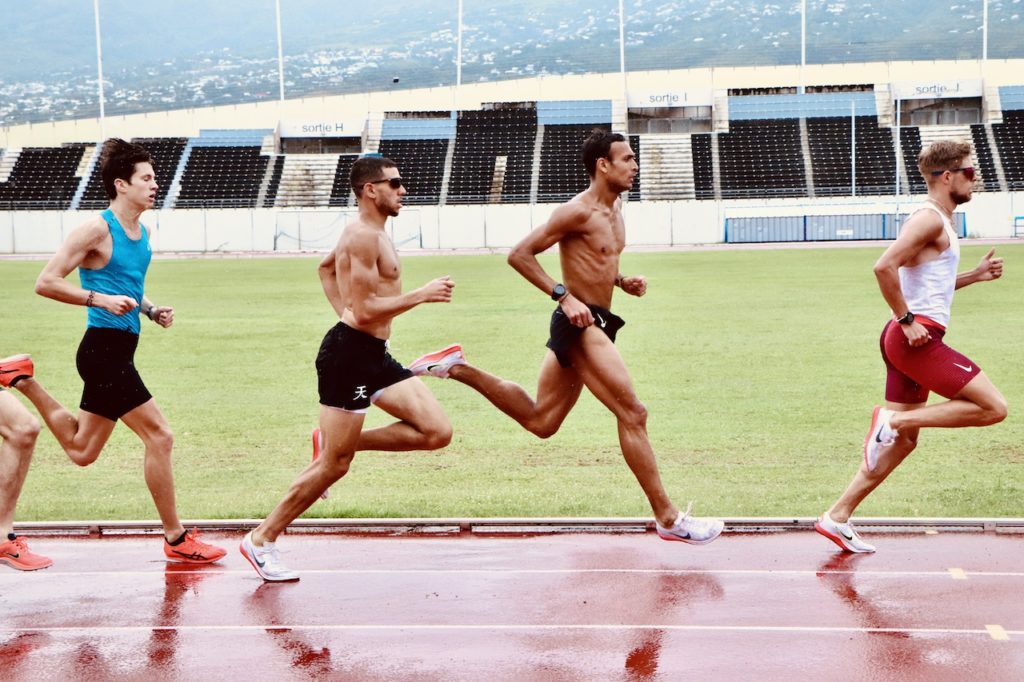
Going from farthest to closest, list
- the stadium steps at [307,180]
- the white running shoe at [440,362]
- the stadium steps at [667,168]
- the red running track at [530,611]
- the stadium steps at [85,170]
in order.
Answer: the stadium steps at [307,180]
the stadium steps at [85,170]
the stadium steps at [667,168]
the white running shoe at [440,362]
the red running track at [530,611]

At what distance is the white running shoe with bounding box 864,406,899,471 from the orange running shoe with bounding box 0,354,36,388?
4.93 meters

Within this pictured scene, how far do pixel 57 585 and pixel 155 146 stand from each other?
68.3 metres

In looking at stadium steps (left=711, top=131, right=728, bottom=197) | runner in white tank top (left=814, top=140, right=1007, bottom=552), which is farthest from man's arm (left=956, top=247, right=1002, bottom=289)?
stadium steps (left=711, top=131, right=728, bottom=197)

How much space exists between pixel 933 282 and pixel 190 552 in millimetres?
4619

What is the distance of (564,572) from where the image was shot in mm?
7051

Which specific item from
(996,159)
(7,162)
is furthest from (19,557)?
(7,162)

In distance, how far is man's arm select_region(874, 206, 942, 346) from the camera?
6.94 metres

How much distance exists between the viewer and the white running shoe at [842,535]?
7281mm

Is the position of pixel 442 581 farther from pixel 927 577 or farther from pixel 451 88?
pixel 451 88

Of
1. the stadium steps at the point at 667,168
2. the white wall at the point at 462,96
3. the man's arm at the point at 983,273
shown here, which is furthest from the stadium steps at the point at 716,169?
the man's arm at the point at 983,273

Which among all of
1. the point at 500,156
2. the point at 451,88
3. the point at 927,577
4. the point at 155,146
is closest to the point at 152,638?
the point at 927,577

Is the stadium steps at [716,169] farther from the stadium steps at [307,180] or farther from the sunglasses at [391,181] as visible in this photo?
the sunglasses at [391,181]

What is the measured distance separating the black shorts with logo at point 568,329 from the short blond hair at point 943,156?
199 cm

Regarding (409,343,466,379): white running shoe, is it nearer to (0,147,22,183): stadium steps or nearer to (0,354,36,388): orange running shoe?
(0,354,36,388): orange running shoe
